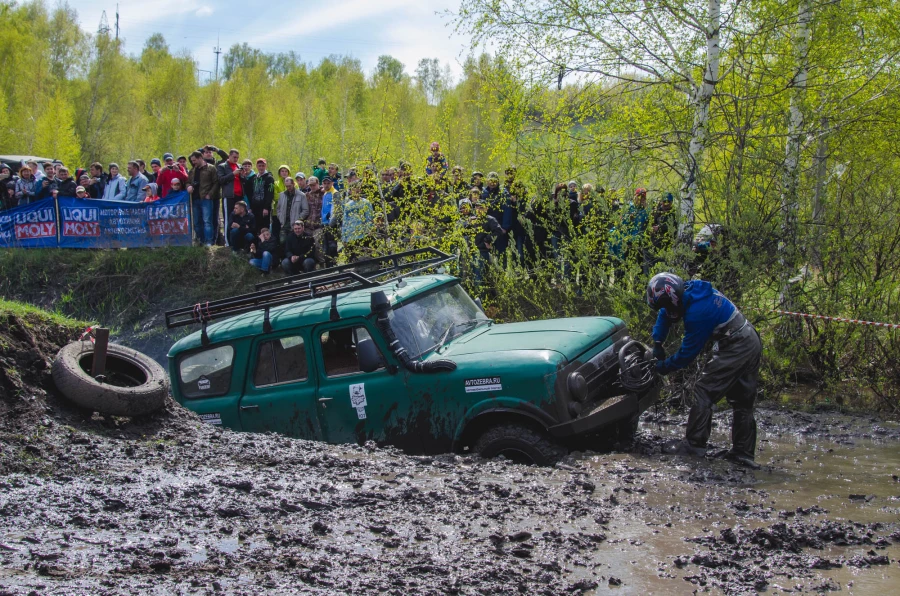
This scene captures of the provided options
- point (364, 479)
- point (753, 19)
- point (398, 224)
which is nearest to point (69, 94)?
point (398, 224)

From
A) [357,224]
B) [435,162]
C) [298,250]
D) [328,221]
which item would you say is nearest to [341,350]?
[357,224]

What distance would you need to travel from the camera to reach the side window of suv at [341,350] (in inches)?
286

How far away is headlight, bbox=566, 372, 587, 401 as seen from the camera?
6398 mm

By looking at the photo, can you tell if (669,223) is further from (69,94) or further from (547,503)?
(69,94)

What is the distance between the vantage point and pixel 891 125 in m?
12.3

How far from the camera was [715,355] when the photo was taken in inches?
279

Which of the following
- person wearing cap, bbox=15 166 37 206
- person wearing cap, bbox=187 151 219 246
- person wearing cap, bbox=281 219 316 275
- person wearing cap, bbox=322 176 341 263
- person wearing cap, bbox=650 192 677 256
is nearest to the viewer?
person wearing cap, bbox=650 192 677 256

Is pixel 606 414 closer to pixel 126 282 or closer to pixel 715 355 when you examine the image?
pixel 715 355

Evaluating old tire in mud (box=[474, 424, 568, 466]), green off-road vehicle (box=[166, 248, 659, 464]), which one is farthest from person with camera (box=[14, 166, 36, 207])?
old tire in mud (box=[474, 424, 568, 466])

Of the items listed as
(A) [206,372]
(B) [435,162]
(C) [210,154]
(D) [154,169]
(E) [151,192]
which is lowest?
(A) [206,372]

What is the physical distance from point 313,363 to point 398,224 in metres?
5.81

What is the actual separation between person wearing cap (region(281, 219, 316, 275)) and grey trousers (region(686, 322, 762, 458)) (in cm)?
901

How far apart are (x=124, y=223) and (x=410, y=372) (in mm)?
12354

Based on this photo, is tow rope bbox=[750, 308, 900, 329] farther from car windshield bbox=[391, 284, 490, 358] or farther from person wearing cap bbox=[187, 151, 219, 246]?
person wearing cap bbox=[187, 151, 219, 246]
